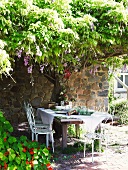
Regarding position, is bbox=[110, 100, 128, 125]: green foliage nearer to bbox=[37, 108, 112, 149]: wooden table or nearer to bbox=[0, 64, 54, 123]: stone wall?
bbox=[0, 64, 54, 123]: stone wall

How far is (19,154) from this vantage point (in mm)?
3693

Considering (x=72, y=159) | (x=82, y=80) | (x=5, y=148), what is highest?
(x=82, y=80)

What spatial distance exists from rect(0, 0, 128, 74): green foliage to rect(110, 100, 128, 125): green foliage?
12.2 feet

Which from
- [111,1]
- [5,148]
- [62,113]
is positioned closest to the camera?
[5,148]

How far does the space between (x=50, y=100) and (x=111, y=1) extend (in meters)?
3.52

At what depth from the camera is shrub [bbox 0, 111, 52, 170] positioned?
3.56 meters

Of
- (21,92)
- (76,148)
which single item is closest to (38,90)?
(21,92)

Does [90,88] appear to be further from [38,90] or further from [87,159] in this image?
[87,159]

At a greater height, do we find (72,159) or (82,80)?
(82,80)

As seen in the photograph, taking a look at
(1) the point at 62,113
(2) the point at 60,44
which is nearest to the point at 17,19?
(2) the point at 60,44

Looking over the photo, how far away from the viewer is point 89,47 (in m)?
4.54

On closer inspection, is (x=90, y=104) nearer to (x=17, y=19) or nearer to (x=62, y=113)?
(x=62, y=113)

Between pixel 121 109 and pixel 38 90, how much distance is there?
247cm

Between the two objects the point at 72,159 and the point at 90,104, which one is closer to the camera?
the point at 72,159
